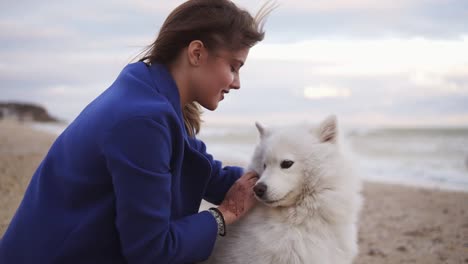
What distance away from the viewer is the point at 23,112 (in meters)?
44.4

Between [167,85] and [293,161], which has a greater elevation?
[167,85]

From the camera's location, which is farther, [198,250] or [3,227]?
[3,227]

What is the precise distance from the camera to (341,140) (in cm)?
273

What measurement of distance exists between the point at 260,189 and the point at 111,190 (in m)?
0.84

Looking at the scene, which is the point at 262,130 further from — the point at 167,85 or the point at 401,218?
the point at 401,218

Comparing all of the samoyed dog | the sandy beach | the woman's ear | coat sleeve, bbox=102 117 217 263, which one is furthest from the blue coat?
the sandy beach

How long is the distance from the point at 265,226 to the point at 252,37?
96 cm

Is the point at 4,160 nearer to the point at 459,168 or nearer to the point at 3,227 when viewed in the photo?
the point at 3,227

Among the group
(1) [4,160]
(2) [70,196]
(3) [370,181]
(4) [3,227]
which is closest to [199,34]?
(2) [70,196]

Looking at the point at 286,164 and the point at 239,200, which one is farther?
the point at 286,164

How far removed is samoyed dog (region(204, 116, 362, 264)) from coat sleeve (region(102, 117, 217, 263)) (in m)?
0.62

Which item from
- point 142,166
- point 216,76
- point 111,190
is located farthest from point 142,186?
point 216,76

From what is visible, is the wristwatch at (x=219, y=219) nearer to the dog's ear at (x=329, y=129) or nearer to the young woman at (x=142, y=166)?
the young woman at (x=142, y=166)

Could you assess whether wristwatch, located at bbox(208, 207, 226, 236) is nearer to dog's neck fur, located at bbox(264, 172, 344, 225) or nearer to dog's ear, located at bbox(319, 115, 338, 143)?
dog's neck fur, located at bbox(264, 172, 344, 225)
